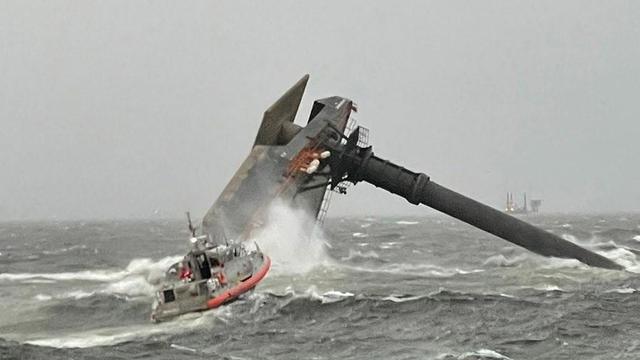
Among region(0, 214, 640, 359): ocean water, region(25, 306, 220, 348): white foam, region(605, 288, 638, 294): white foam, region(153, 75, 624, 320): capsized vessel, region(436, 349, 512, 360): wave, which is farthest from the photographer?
region(153, 75, 624, 320): capsized vessel

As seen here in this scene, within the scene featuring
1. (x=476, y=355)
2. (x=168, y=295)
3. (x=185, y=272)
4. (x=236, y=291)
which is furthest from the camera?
(x=185, y=272)

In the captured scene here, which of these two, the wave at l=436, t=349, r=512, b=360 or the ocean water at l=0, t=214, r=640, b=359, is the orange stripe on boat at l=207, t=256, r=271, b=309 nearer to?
the ocean water at l=0, t=214, r=640, b=359

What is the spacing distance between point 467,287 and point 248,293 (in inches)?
472

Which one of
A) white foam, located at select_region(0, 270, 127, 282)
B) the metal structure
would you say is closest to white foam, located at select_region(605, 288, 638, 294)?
the metal structure

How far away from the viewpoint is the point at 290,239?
150ft

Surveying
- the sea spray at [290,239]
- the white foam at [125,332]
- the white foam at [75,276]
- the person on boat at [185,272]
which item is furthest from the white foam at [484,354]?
the white foam at [75,276]

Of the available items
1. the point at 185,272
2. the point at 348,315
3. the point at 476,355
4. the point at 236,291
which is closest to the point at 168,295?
the point at 185,272

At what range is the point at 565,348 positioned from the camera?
20.8 metres

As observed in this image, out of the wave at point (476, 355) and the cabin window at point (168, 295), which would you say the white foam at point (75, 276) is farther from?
the wave at point (476, 355)

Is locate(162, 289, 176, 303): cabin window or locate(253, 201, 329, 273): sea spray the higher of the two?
locate(253, 201, 329, 273): sea spray

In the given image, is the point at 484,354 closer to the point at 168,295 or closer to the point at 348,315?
the point at 348,315

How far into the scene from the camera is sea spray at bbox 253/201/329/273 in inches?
1687

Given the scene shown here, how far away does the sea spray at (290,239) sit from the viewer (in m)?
42.8

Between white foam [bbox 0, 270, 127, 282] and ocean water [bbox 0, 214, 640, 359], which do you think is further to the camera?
white foam [bbox 0, 270, 127, 282]
